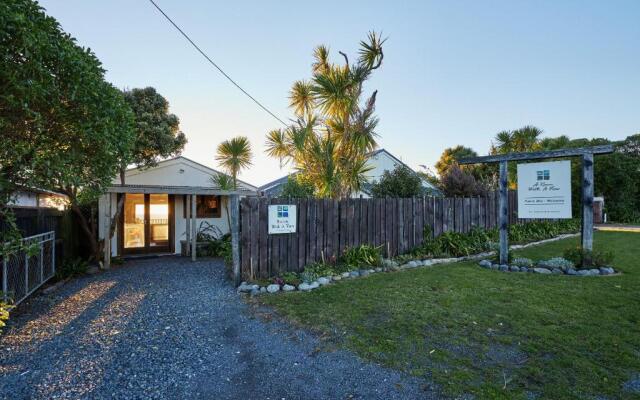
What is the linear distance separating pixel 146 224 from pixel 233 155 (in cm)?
464

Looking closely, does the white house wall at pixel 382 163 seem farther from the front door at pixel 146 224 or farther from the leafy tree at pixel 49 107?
the leafy tree at pixel 49 107

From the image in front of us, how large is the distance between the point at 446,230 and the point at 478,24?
5.93 meters

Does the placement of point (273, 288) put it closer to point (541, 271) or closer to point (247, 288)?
point (247, 288)

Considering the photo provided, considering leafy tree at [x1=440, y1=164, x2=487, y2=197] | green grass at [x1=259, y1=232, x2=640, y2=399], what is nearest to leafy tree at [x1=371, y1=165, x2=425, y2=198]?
leafy tree at [x1=440, y1=164, x2=487, y2=197]

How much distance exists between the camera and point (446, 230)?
9.11m

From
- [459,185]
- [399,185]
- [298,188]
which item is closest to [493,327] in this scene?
[298,188]

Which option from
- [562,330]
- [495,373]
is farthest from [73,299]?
[562,330]

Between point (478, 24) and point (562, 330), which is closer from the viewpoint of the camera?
point (562, 330)

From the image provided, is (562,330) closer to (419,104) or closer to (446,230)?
(446,230)

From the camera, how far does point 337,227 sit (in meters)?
7.20

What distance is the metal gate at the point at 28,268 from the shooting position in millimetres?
4219

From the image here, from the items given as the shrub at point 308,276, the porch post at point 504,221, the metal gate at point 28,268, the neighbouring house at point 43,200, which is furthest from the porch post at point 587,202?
the neighbouring house at point 43,200

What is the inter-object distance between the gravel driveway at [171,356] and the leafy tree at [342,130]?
446cm

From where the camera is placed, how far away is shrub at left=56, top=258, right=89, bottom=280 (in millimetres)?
6876
